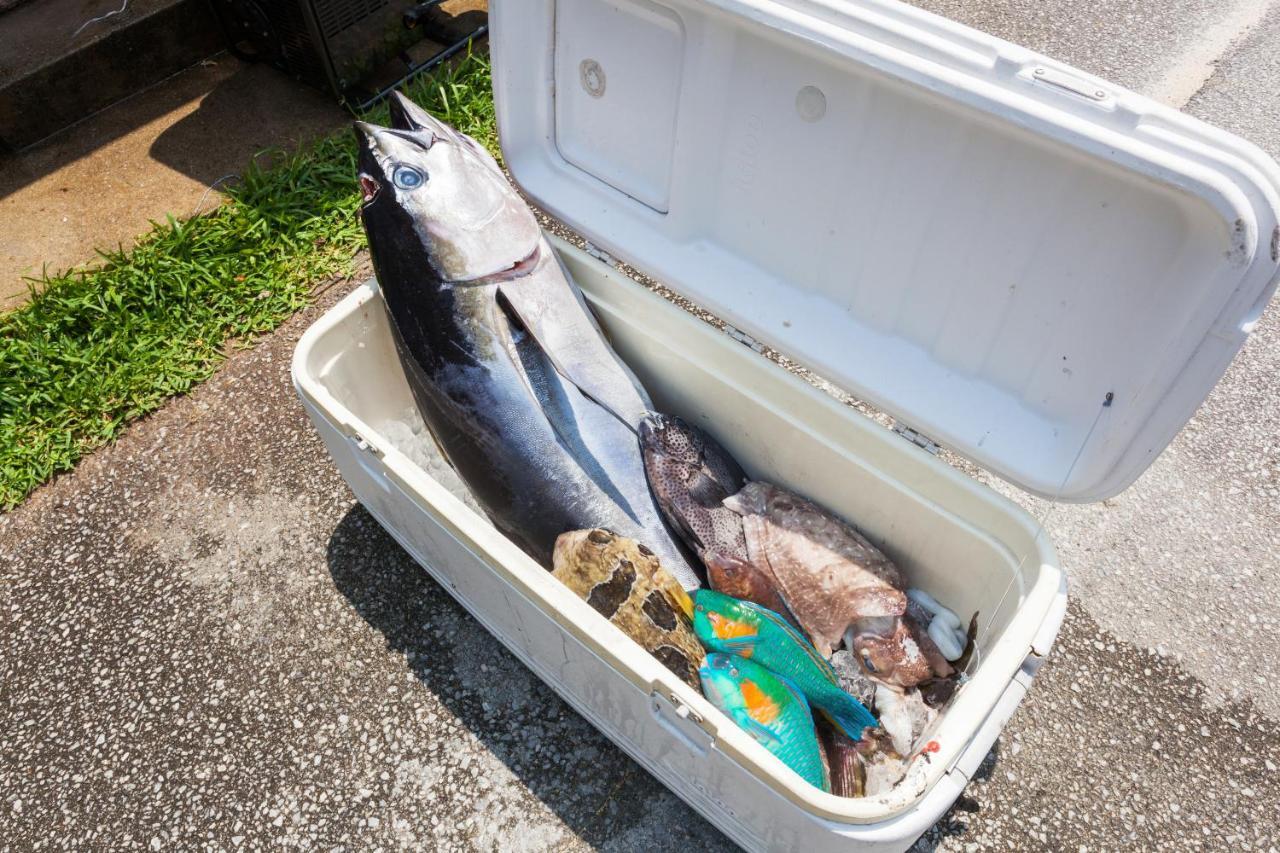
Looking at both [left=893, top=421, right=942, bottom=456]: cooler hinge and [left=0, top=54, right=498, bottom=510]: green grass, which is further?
[left=0, top=54, right=498, bottom=510]: green grass

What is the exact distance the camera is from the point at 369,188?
207 cm

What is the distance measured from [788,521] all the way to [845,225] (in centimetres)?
71

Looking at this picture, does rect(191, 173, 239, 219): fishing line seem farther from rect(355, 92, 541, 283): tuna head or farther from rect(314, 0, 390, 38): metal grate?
rect(355, 92, 541, 283): tuna head

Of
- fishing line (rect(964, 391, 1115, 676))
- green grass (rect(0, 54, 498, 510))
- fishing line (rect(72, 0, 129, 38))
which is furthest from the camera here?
fishing line (rect(72, 0, 129, 38))

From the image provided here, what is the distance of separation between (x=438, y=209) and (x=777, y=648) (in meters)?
1.35

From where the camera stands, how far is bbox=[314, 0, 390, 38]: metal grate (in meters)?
3.43

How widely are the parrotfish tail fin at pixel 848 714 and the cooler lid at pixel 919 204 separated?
1.87 feet

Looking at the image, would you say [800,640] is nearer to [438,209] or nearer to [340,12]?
[438,209]

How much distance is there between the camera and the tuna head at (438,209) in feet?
6.68

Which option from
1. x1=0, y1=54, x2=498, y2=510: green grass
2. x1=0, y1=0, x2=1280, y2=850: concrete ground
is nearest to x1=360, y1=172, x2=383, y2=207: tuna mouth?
x1=0, y1=0, x2=1280, y2=850: concrete ground

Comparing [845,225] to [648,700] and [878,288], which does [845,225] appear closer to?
[878,288]

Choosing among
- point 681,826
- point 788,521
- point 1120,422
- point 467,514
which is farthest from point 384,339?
point 1120,422

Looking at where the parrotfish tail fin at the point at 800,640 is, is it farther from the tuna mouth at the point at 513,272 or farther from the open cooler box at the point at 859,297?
the tuna mouth at the point at 513,272

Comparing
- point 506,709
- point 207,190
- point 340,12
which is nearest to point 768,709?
point 506,709
